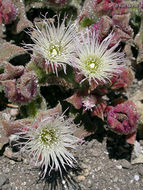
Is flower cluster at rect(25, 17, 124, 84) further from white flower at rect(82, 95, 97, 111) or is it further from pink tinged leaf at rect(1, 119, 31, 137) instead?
pink tinged leaf at rect(1, 119, 31, 137)

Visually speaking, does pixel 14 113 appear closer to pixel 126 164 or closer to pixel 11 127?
pixel 11 127

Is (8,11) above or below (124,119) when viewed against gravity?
above

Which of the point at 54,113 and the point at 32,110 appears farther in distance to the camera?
the point at 32,110

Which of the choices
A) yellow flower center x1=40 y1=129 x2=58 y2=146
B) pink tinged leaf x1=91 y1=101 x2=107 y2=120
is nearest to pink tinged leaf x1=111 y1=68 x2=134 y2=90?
pink tinged leaf x1=91 y1=101 x2=107 y2=120

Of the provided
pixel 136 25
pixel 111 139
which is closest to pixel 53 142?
pixel 111 139

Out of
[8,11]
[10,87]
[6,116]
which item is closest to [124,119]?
[10,87]

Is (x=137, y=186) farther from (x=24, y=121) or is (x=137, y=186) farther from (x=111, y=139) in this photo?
(x=24, y=121)
